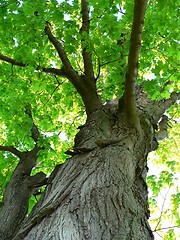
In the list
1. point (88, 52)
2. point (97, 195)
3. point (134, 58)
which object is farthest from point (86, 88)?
point (97, 195)

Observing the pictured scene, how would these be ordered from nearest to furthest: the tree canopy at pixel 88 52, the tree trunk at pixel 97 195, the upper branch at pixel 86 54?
1. the tree trunk at pixel 97 195
2. the tree canopy at pixel 88 52
3. the upper branch at pixel 86 54

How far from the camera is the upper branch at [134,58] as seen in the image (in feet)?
8.97

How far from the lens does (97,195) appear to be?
258 cm

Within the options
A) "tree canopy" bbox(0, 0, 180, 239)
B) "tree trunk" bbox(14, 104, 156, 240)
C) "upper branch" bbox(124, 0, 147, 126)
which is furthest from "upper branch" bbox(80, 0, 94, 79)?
"tree trunk" bbox(14, 104, 156, 240)

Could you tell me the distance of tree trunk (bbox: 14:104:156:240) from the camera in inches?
85.7

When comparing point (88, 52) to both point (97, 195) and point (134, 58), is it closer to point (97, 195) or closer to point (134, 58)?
point (134, 58)

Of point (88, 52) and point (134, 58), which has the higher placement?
point (88, 52)

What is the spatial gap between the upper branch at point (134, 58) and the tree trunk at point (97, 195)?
0.27 m

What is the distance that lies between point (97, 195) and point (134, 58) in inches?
65.1

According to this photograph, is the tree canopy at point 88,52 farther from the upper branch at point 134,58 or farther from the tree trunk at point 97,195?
the tree trunk at point 97,195

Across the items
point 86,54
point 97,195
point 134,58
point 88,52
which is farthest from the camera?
point 86,54

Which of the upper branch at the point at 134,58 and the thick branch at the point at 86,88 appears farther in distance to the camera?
the thick branch at the point at 86,88

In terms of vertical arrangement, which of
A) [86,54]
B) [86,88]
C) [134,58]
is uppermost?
[86,54]

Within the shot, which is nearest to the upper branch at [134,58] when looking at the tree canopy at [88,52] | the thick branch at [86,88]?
the tree canopy at [88,52]
